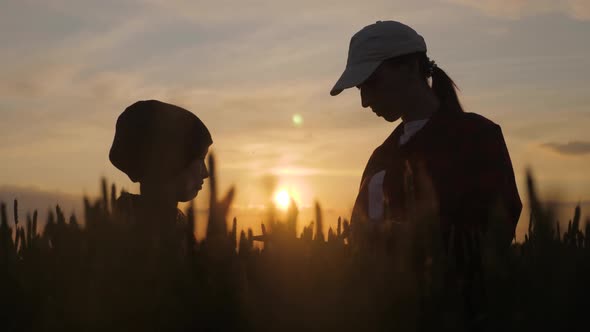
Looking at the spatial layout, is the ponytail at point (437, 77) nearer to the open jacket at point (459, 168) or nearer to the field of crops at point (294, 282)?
the open jacket at point (459, 168)

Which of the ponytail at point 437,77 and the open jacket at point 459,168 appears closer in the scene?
the open jacket at point 459,168

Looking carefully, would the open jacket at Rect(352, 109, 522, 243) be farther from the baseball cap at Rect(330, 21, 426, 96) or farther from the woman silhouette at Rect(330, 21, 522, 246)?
the baseball cap at Rect(330, 21, 426, 96)

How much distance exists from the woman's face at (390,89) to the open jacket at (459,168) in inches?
14.0

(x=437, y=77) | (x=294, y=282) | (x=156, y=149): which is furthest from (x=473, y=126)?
(x=294, y=282)

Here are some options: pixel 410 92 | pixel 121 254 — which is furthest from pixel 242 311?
pixel 410 92

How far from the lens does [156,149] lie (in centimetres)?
602

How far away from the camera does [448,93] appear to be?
5.66 metres

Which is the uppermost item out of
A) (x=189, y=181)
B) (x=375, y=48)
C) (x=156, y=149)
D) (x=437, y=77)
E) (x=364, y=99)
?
(x=375, y=48)

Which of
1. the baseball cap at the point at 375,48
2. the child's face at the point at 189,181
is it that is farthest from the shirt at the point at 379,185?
the child's face at the point at 189,181

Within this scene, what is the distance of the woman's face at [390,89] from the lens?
551 centimetres

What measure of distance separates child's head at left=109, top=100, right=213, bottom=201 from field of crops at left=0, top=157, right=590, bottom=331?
3.87 m

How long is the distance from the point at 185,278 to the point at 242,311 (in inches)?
7.6

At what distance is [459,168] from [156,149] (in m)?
2.83

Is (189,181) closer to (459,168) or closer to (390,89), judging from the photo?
(390,89)
